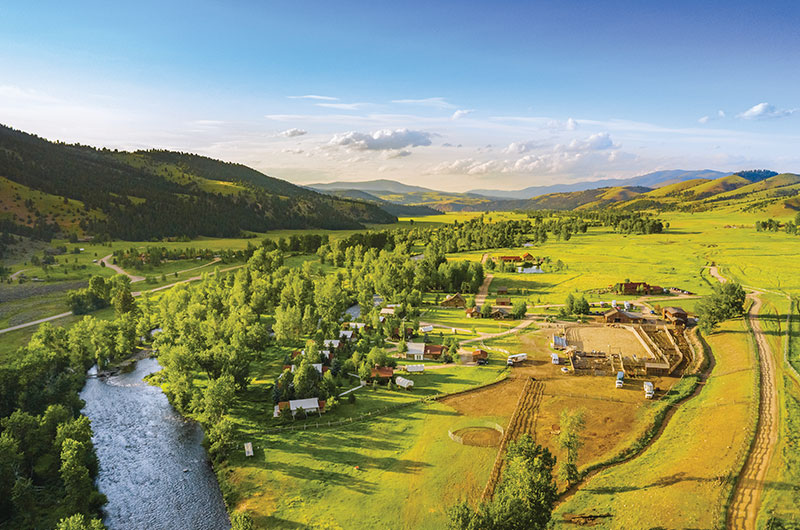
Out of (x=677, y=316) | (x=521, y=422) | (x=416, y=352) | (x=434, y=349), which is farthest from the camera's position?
(x=677, y=316)

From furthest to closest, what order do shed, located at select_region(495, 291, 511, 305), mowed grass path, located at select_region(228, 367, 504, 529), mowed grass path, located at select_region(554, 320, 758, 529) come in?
1. shed, located at select_region(495, 291, 511, 305)
2. mowed grass path, located at select_region(228, 367, 504, 529)
3. mowed grass path, located at select_region(554, 320, 758, 529)

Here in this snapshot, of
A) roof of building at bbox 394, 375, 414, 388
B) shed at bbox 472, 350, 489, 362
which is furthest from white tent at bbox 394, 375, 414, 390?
shed at bbox 472, 350, 489, 362

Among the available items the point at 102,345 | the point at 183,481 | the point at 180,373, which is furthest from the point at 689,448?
the point at 102,345

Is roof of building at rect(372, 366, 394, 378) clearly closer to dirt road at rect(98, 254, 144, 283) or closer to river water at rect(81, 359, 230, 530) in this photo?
river water at rect(81, 359, 230, 530)

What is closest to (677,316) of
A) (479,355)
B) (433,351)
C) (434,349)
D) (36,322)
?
(479,355)

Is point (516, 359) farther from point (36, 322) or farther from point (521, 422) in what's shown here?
point (36, 322)

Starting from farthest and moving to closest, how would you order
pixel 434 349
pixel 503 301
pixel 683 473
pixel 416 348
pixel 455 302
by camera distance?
pixel 455 302
pixel 503 301
pixel 416 348
pixel 434 349
pixel 683 473

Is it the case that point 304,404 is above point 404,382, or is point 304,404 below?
below
